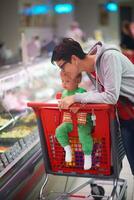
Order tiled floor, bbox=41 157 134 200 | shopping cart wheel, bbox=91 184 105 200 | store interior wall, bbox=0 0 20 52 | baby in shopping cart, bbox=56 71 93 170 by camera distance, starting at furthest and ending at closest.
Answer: store interior wall, bbox=0 0 20 52, tiled floor, bbox=41 157 134 200, shopping cart wheel, bbox=91 184 105 200, baby in shopping cart, bbox=56 71 93 170

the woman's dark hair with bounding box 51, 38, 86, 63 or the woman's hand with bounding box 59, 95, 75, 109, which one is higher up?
the woman's dark hair with bounding box 51, 38, 86, 63

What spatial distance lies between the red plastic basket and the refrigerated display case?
0.38 m

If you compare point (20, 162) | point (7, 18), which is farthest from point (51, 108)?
point (7, 18)

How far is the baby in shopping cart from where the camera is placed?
9.34ft

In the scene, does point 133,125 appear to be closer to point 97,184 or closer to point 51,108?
point 51,108

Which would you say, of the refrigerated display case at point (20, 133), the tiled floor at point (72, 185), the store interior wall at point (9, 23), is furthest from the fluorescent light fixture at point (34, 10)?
the tiled floor at point (72, 185)

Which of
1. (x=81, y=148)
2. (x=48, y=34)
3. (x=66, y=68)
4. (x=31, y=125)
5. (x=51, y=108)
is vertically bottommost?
(x=48, y=34)

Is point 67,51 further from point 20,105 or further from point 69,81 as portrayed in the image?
point 20,105

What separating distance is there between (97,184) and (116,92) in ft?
4.63

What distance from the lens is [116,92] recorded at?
271 cm

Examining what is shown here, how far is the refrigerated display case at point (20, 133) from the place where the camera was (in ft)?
10.9

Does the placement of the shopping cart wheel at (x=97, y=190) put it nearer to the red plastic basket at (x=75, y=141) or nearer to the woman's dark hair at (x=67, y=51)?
the red plastic basket at (x=75, y=141)

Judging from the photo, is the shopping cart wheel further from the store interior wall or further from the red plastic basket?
the store interior wall

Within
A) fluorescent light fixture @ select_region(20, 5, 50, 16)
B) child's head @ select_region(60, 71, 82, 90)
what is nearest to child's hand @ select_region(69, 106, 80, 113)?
child's head @ select_region(60, 71, 82, 90)
